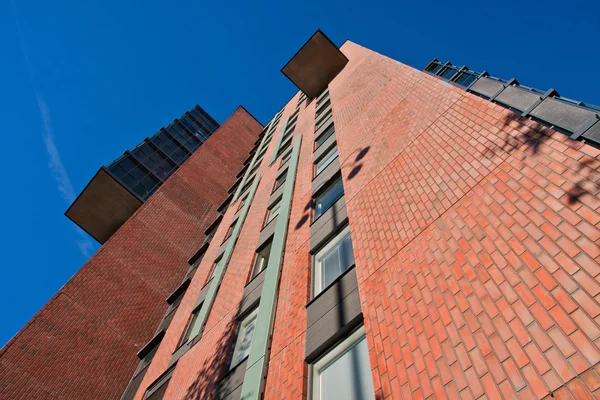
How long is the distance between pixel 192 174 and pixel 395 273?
23.9 meters

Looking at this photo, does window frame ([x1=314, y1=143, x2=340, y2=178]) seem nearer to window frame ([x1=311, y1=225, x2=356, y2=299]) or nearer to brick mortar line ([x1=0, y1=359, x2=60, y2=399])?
window frame ([x1=311, y1=225, x2=356, y2=299])

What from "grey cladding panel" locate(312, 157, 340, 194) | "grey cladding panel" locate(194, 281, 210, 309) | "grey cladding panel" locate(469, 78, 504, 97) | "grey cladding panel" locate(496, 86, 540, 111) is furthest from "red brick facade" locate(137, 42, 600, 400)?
"grey cladding panel" locate(194, 281, 210, 309)

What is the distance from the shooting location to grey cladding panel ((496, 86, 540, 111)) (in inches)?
282

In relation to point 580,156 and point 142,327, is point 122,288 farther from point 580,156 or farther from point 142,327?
point 580,156

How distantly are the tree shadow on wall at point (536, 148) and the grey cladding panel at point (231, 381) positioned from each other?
5914 mm

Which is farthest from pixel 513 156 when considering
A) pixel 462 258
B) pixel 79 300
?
pixel 79 300

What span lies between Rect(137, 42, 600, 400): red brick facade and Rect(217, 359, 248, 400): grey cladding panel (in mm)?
411

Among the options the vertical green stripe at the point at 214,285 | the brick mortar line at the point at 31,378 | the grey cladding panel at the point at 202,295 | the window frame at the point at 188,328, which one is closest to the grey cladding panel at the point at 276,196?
the vertical green stripe at the point at 214,285

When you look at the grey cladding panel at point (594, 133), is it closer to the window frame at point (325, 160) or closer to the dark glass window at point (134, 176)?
the window frame at point (325, 160)

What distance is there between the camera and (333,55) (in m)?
21.9

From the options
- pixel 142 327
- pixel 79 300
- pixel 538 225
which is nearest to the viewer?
pixel 538 225

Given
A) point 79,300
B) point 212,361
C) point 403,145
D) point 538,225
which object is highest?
point 79,300

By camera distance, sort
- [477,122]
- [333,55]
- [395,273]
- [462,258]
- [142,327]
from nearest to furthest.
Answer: [462,258] < [395,273] < [477,122] < [142,327] < [333,55]

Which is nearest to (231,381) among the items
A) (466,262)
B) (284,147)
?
(466,262)
